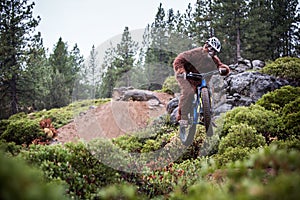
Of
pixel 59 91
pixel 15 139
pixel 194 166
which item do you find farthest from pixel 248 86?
pixel 59 91

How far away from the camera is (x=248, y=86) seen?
1069 cm

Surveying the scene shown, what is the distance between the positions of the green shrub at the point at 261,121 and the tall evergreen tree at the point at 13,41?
45.1ft

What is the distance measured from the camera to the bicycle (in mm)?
4828

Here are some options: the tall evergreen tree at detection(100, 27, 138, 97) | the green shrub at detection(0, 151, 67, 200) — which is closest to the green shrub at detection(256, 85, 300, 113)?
the green shrub at detection(0, 151, 67, 200)

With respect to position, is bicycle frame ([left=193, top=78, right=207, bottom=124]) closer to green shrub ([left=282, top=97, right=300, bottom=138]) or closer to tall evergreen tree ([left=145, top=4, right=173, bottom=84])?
green shrub ([left=282, top=97, right=300, bottom=138])

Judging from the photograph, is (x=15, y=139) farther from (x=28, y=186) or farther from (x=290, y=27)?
(x=290, y=27)

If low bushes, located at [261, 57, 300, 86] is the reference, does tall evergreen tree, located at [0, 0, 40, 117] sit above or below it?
above

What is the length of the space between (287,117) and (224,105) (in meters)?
4.69

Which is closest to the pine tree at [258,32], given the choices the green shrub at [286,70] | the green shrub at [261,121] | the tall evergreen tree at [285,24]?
the tall evergreen tree at [285,24]

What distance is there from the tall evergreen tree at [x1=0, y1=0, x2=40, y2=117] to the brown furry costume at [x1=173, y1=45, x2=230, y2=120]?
13336 mm

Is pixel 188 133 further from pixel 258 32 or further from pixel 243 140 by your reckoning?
pixel 258 32

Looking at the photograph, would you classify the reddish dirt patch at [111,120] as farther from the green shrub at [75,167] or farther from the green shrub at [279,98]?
the green shrub at [75,167]

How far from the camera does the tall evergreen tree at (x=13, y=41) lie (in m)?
16.0

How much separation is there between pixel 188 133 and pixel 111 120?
25.2 ft
